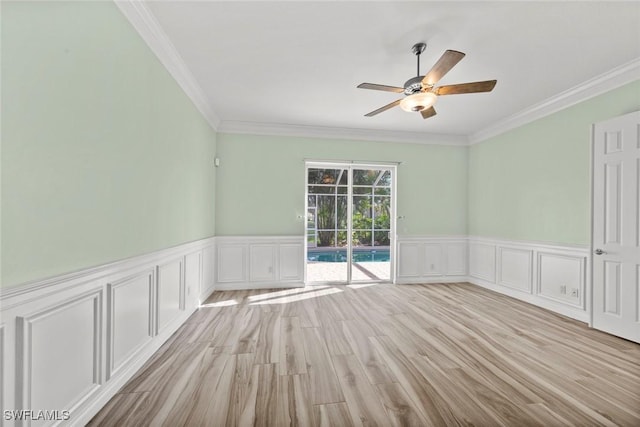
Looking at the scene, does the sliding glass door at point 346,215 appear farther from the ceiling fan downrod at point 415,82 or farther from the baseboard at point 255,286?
the ceiling fan downrod at point 415,82

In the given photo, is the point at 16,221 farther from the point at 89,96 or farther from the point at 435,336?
the point at 435,336

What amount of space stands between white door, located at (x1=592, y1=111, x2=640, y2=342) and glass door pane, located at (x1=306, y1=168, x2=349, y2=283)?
3362mm

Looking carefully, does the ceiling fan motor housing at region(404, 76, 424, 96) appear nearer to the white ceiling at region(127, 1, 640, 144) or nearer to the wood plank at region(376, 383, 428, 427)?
Answer: the white ceiling at region(127, 1, 640, 144)

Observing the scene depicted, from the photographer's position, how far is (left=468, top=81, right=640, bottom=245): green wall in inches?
130

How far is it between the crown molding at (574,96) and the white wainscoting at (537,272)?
186 centimetres

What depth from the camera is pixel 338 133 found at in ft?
16.4

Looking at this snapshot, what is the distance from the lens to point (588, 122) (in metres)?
3.32

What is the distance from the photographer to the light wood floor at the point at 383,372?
1.70 m

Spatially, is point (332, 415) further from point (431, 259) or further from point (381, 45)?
point (431, 259)

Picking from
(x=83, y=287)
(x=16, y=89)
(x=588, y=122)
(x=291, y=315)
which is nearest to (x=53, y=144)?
(x=16, y=89)

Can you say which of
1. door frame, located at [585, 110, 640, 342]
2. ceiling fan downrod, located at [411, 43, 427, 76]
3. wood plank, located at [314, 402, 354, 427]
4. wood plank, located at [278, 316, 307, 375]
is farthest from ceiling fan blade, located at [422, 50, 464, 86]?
wood plank, located at [278, 316, 307, 375]

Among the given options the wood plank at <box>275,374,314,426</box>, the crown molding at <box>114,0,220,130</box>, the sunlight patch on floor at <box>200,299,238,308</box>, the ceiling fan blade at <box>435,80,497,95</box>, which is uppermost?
the crown molding at <box>114,0,220,130</box>

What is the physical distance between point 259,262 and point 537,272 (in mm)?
4282

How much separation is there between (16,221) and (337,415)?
1.93 m
